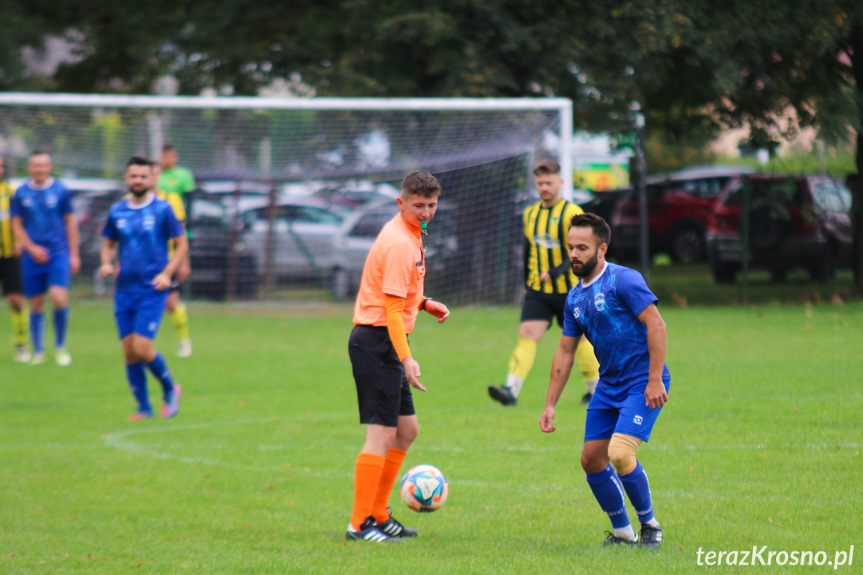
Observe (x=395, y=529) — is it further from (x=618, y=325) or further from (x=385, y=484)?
(x=618, y=325)

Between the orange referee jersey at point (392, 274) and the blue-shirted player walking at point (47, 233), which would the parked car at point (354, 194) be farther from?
the orange referee jersey at point (392, 274)

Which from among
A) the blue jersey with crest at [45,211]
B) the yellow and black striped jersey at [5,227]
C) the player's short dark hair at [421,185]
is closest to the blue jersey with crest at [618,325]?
the player's short dark hair at [421,185]

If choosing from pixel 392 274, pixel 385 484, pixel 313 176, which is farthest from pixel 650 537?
pixel 313 176

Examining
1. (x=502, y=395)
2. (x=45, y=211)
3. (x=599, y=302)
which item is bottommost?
(x=502, y=395)

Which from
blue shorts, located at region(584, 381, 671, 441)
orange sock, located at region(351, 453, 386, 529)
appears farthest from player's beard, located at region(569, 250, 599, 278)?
orange sock, located at region(351, 453, 386, 529)

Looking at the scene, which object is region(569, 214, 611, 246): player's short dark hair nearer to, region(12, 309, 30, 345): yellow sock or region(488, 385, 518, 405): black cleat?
region(488, 385, 518, 405): black cleat

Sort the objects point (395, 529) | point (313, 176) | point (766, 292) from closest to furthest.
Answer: point (395, 529)
point (766, 292)
point (313, 176)

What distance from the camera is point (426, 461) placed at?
264 inches

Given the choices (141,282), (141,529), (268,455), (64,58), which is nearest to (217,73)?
(64,58)

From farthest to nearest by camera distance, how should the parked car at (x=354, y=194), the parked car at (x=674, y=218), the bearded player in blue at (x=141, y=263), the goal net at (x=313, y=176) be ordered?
the parked car at (x=674, y=218) < the parked car at (x=354, y=194) < the goal net at (x=313, y=176) < the bearded player in blue at (x=141, y=263)

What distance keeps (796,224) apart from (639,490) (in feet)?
45.3

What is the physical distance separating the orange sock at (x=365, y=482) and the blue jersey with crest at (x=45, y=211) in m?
7.44

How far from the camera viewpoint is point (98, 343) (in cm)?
1343

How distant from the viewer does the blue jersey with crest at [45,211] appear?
11.1 m
